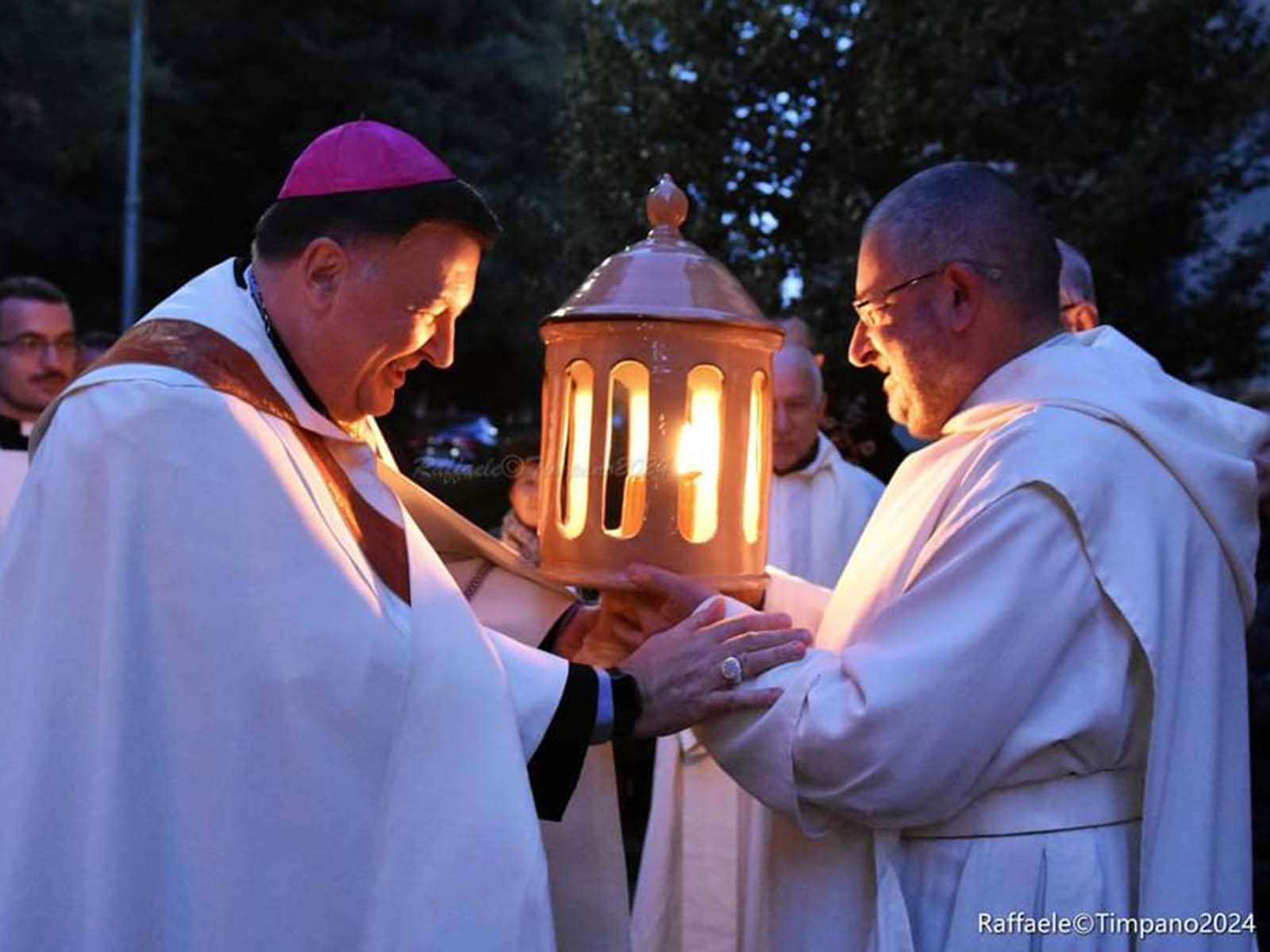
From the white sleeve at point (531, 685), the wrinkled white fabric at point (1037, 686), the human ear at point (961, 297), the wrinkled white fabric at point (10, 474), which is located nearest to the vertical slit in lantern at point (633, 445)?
the white sleeve at point (531, 685)

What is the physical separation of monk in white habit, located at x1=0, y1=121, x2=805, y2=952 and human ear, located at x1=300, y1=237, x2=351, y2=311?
0.51ft

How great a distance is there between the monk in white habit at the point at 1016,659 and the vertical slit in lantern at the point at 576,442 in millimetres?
187

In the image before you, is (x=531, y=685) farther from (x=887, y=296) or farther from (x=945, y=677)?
(x=887, y=296)

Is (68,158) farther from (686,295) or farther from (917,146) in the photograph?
(686,295)

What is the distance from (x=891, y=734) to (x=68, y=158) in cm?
1881

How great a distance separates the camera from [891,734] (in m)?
2.46

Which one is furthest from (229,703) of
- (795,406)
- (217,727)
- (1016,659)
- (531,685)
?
(795,406)

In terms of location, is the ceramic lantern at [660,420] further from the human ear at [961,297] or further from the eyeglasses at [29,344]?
the eyeglasses at [29,344]

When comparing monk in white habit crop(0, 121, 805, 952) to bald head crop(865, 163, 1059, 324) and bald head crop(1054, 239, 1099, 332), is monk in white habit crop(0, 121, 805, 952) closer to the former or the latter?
bald head crop(865, 163, 1059, 324)

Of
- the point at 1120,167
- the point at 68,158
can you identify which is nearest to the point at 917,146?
the point at 1120,167

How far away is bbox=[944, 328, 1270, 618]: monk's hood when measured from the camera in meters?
2.63

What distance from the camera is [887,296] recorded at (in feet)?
9.21

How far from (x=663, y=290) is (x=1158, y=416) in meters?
0.98

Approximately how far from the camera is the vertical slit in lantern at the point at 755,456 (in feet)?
8.77
